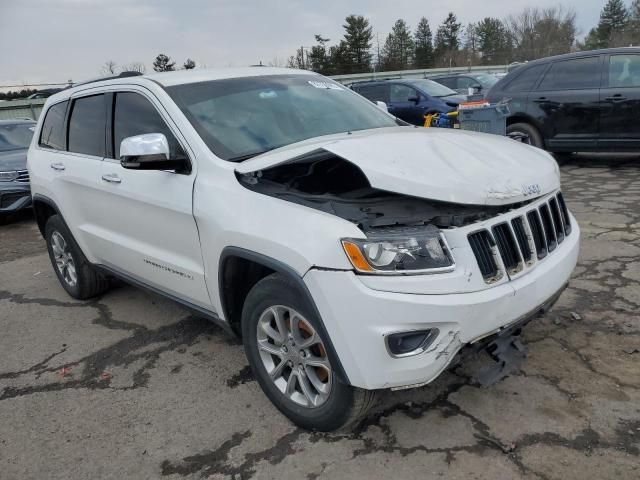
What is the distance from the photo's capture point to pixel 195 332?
13.0 ft

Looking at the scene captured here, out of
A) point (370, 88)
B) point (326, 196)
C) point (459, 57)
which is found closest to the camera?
point (326, 196)

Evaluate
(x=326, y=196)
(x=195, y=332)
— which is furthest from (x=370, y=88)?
(x=326, y=196)

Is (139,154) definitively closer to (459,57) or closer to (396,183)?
(396,183)

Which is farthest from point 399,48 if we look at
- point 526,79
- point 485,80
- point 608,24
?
point 526,79

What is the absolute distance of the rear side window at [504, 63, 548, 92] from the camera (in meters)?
8.66

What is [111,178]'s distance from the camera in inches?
142

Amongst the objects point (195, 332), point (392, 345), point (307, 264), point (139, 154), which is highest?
point (139, 154)

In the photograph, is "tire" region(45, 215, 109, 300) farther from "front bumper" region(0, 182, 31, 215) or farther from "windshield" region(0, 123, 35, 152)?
"windshield" region(0, 123, 35, 152)

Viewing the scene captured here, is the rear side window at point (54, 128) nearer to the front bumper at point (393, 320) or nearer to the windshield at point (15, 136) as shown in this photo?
the front bumper at point (393, 320)

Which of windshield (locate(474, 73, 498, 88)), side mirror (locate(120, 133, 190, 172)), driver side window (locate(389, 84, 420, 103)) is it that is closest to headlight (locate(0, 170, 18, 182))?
side mirror (locate(120, 133, 190, 172))

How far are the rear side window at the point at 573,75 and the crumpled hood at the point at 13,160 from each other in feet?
27.1

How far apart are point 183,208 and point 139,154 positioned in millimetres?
364

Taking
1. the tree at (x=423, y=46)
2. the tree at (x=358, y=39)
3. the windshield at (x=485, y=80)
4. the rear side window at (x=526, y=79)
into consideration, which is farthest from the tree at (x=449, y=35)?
the rear side window at (x=526, y=79)

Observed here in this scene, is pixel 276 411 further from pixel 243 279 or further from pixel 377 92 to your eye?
pixel 377 92
